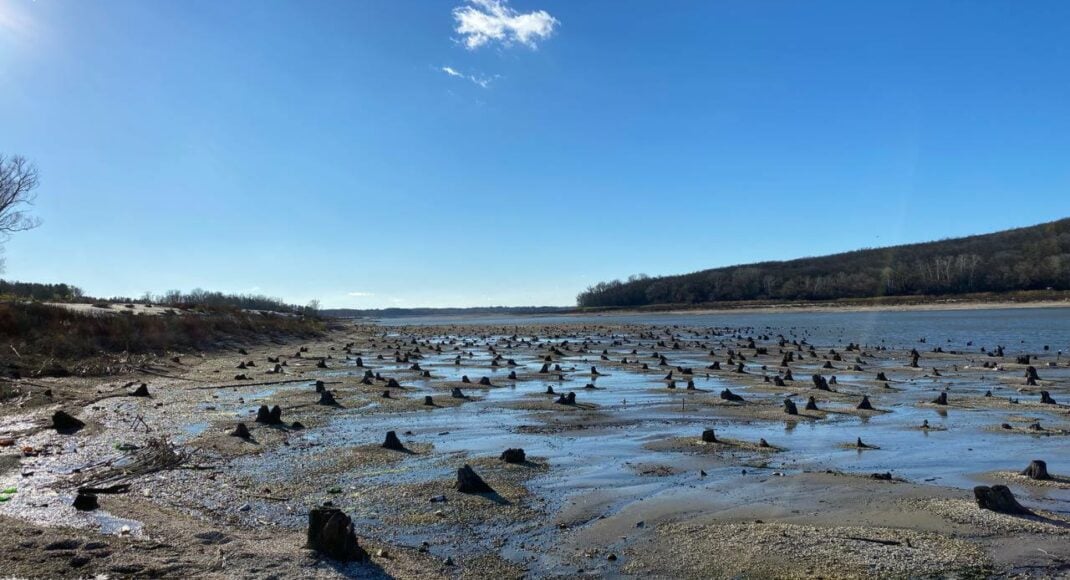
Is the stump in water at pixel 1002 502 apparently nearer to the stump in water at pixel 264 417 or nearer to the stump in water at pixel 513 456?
the stump in water at pixel 513 456

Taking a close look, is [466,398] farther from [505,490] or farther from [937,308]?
[937,308]

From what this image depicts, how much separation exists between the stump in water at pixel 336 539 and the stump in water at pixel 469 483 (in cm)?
253

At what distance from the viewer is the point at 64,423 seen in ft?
39.8

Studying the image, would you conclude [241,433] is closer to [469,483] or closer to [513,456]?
[513,456]

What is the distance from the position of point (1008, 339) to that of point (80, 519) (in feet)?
161

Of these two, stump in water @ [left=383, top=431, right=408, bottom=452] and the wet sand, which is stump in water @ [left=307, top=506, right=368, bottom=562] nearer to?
the wet sand

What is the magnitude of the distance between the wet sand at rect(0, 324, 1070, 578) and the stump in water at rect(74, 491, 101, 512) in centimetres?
16

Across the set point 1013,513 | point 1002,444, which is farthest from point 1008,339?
point 1013,513

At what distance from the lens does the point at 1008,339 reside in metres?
42.8

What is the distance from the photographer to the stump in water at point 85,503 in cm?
745

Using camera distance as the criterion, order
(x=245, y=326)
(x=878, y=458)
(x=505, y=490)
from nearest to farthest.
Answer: (x=505, y=490)
(x=878, y=458)
(x=245, y=326)

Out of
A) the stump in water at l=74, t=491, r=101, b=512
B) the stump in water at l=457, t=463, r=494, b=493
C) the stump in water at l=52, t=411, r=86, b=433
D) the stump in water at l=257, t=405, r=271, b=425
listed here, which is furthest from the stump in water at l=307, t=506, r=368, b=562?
the stump in water at l=52, t=411, r=86, b=433

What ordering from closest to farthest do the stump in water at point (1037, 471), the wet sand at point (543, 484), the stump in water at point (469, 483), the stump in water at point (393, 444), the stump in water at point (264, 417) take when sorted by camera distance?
the wet sand at point (543, 484)
the stump in water at point (469, 483)
the stump in water at point (1037, 471)
the stump in water at point (393, 444)
the stump in water at point (264, 417)

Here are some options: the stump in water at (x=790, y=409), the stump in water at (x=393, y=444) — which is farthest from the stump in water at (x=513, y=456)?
the stump in water at (x=790, y=409)
